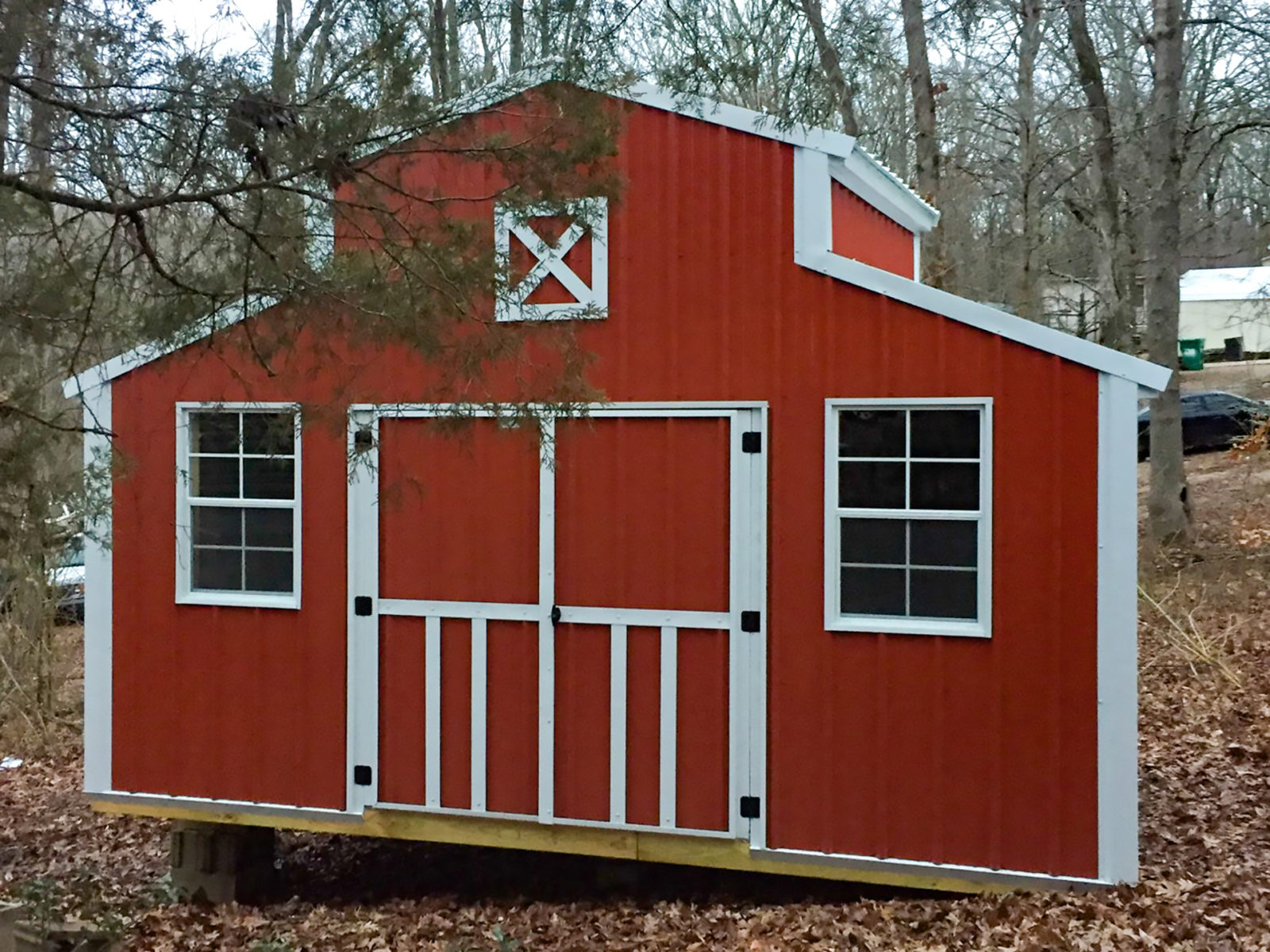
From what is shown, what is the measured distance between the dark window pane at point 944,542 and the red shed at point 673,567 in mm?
17

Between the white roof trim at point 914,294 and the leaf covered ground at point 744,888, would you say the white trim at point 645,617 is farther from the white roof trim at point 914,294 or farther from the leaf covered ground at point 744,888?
the white roof trim at point 914,294

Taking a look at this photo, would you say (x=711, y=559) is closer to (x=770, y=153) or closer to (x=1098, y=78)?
(x=770, y=153)

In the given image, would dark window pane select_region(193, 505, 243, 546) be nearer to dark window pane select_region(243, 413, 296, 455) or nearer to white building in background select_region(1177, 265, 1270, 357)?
dark window pane select_region(243, 413, 296, 455)

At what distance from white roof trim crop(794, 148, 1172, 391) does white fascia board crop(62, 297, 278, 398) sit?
275 cm

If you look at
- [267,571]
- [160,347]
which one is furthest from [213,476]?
[160,347]

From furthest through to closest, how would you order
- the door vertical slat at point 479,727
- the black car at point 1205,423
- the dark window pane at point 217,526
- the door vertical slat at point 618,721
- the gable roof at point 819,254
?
the black car at point 1205,423
the dark window pane at point 217,526
the door vertical slat at point 479,727
the door vertical slat at point 618,721
the gable roof at point 819,254

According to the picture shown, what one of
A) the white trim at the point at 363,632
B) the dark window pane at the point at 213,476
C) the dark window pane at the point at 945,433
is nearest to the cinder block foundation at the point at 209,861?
the white trim at the point at 363,632

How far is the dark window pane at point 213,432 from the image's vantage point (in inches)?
306

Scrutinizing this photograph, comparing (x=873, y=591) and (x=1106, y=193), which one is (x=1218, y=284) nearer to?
(x=1106, y=193)

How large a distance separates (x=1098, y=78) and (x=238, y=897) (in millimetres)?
13520

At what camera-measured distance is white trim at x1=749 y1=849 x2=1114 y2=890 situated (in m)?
6.34

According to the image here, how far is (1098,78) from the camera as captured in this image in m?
15.9

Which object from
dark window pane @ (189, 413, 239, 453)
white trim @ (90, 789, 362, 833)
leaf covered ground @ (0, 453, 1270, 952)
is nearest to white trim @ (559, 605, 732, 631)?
leaf covered ground @ (0, 453, 1270, 952)

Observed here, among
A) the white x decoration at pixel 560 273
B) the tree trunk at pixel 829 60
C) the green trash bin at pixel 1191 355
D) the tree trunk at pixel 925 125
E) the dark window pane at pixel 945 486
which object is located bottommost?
the dark window pane at pixel 945 486
